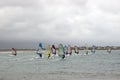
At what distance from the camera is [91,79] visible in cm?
4531

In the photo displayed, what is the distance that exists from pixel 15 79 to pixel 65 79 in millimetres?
6346

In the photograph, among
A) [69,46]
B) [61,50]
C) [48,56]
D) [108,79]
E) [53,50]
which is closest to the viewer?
[108,79]

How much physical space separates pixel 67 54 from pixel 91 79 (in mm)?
131454

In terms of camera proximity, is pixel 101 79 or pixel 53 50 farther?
pixel 53 50

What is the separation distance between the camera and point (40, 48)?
142000 millimetres

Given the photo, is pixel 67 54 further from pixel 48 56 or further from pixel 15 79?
pixel 15 79

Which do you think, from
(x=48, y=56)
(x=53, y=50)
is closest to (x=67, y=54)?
(x=53, y=50)

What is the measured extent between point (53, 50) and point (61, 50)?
22285mm

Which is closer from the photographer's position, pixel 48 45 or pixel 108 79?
pixel 108 79

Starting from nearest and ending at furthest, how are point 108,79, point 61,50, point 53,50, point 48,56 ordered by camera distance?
point 108,79, point 61,50, point 48,56, point 53,50

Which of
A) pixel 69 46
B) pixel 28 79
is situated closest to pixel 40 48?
pixel 69 46

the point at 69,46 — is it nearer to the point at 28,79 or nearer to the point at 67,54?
the point at 67,54

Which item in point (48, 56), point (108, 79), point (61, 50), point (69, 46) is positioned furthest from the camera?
point (69, 46)

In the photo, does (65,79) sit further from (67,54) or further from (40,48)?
(67,54)
